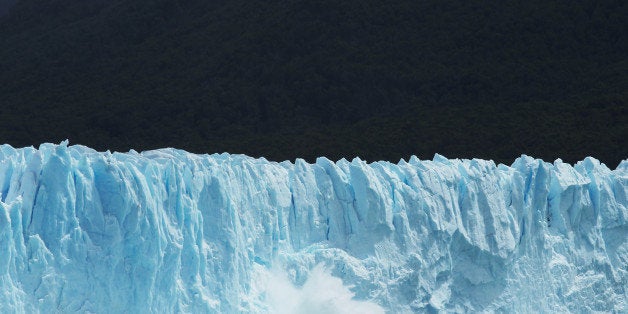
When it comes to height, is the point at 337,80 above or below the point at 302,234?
above

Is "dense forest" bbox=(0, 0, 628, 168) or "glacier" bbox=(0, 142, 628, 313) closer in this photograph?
"glacier" bbox=(0, 142, 628, 313)

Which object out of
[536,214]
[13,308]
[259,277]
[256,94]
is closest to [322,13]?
[256,94]

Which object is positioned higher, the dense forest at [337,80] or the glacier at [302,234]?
the dense forest at [337,80]

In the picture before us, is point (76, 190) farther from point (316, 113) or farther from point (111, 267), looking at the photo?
point (316, 113)

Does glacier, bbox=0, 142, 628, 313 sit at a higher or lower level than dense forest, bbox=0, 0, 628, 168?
lower

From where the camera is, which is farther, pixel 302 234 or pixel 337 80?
pixel 337 80
